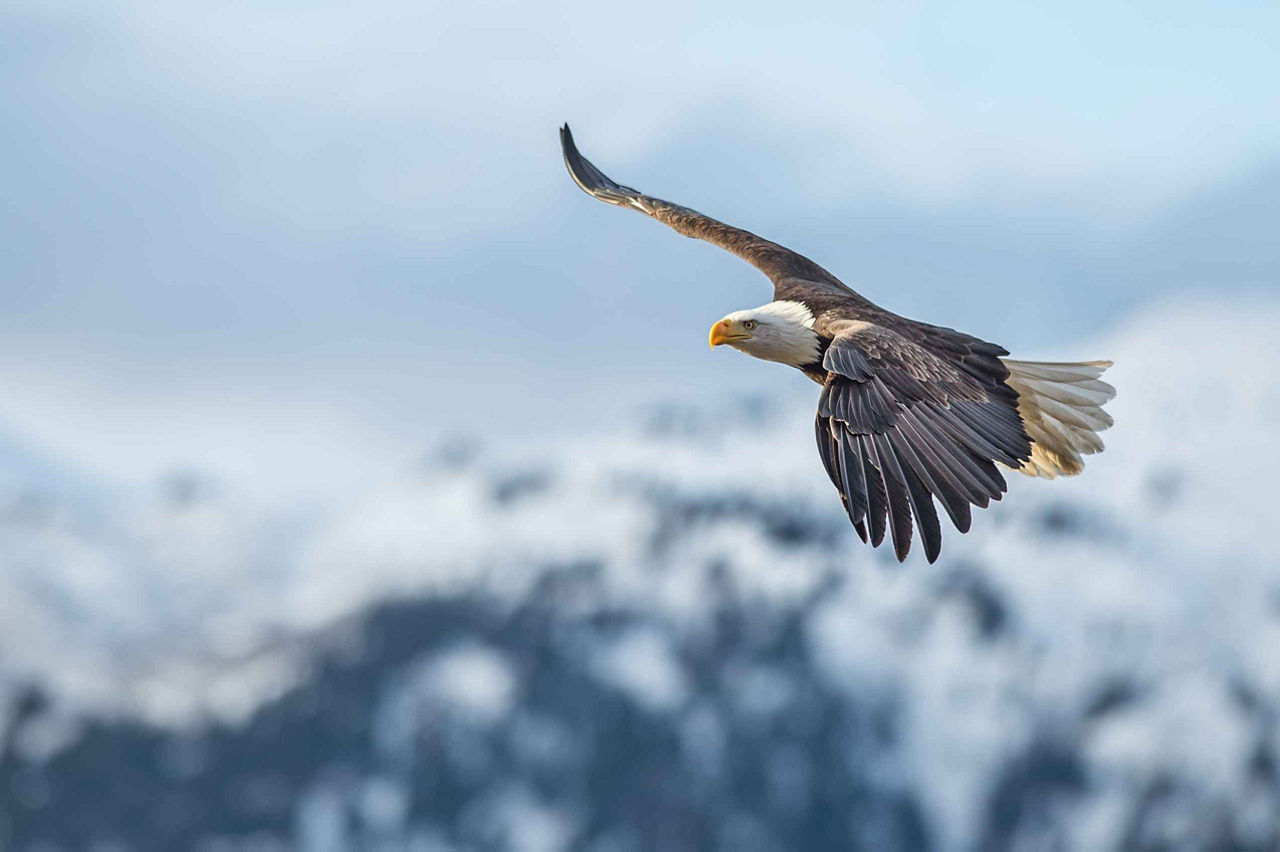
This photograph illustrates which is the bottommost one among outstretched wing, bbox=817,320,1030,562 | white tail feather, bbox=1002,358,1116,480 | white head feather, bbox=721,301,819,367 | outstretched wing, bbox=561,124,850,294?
outstretched wing, bbox=817,320,1030,562

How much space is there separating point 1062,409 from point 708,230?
464 cm

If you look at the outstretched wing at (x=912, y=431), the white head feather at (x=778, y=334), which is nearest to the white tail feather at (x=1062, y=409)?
the white head feather at (x=778, y=334)

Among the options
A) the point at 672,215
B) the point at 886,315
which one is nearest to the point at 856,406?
the point at 886,315

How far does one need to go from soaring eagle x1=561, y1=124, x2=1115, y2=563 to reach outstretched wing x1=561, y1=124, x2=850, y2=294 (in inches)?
5.9

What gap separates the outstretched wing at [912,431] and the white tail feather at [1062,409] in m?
1.95

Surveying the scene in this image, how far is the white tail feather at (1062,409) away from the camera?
598 inches

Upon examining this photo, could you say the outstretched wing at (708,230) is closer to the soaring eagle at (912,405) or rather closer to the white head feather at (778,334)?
the soaring eagle at (912,405)

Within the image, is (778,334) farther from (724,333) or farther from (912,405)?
(912,405)

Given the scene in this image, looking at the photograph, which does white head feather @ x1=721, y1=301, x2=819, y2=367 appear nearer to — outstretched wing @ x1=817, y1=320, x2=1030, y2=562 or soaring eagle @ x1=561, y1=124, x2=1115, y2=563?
soaring eagle @ x1=561, y1=124, x2=1115, y2=563

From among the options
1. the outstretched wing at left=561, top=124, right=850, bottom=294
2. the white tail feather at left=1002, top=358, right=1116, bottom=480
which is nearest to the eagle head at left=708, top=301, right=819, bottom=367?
the outstretched wing at left=561, top=124, right=850, bottom=294

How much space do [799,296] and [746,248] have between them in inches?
102

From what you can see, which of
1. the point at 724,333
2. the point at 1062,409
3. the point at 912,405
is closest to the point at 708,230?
the point at 724,333

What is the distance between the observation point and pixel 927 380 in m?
12.6

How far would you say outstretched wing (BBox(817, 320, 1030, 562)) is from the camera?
11453mm
